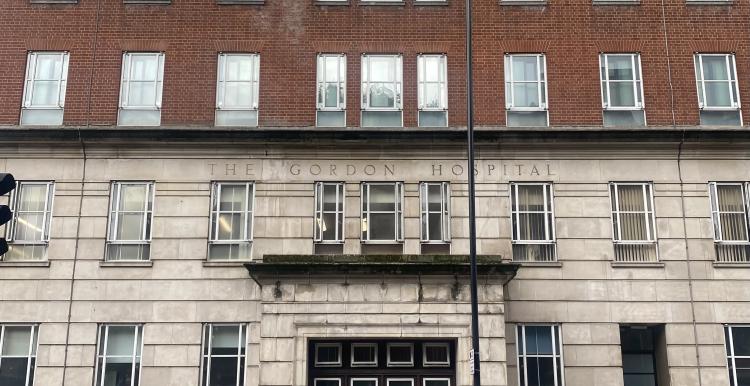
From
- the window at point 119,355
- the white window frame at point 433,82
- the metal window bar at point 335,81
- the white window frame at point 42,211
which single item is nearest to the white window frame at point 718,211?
the white window frame at point 433,82

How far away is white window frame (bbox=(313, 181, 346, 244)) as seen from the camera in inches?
819

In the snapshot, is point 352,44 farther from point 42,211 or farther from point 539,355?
point 539,355

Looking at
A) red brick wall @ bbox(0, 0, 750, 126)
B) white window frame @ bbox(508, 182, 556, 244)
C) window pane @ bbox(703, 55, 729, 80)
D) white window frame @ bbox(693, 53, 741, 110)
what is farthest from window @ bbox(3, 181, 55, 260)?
window pane @ bbox(703, 55, 729, 80)

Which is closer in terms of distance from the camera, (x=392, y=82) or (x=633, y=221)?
(x=633, y=221)

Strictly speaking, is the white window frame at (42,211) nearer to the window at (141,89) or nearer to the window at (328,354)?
the window at (141,89)

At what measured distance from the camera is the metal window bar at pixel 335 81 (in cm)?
2186

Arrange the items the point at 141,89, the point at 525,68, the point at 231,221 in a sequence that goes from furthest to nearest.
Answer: the point at 525,68
the point at 141,89
the point at 231,221

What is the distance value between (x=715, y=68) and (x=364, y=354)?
13754 mm

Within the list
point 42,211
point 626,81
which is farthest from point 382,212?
point 42,211

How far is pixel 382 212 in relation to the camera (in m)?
21.0

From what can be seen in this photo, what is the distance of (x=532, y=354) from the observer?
20188mm

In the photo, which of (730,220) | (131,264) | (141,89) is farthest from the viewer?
(141,89)

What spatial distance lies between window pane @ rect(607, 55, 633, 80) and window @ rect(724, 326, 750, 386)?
7.93 metres

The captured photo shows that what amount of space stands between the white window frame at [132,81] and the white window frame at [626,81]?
44.1ft
